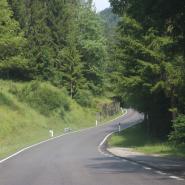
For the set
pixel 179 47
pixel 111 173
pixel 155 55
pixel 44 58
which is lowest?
pixel 111 173

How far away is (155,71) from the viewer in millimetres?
41125

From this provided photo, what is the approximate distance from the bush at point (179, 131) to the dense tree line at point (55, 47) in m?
42.8

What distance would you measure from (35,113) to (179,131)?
3743cm

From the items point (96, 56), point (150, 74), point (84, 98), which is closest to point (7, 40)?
point (150, 74)

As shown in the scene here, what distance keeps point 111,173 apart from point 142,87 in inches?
976

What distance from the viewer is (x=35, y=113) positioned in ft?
243

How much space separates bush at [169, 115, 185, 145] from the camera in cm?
3788

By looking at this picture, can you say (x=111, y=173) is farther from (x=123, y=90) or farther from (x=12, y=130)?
(x=12, y=130)

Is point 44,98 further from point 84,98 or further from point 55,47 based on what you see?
point 84,98

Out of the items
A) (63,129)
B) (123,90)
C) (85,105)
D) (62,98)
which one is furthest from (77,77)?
(123,90)

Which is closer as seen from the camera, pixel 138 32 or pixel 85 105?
pixel 138 32

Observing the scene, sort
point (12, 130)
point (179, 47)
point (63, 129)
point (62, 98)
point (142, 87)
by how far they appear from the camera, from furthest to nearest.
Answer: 1. point (62, 98)
2. point (63, 129)
3. point (12, 130)
4. point (142, 87)
5. point (179, 47)

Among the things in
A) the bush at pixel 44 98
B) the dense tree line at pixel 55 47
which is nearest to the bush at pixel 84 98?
the dense tree line at pixel 55 47

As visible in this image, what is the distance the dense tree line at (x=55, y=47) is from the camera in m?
89.4
